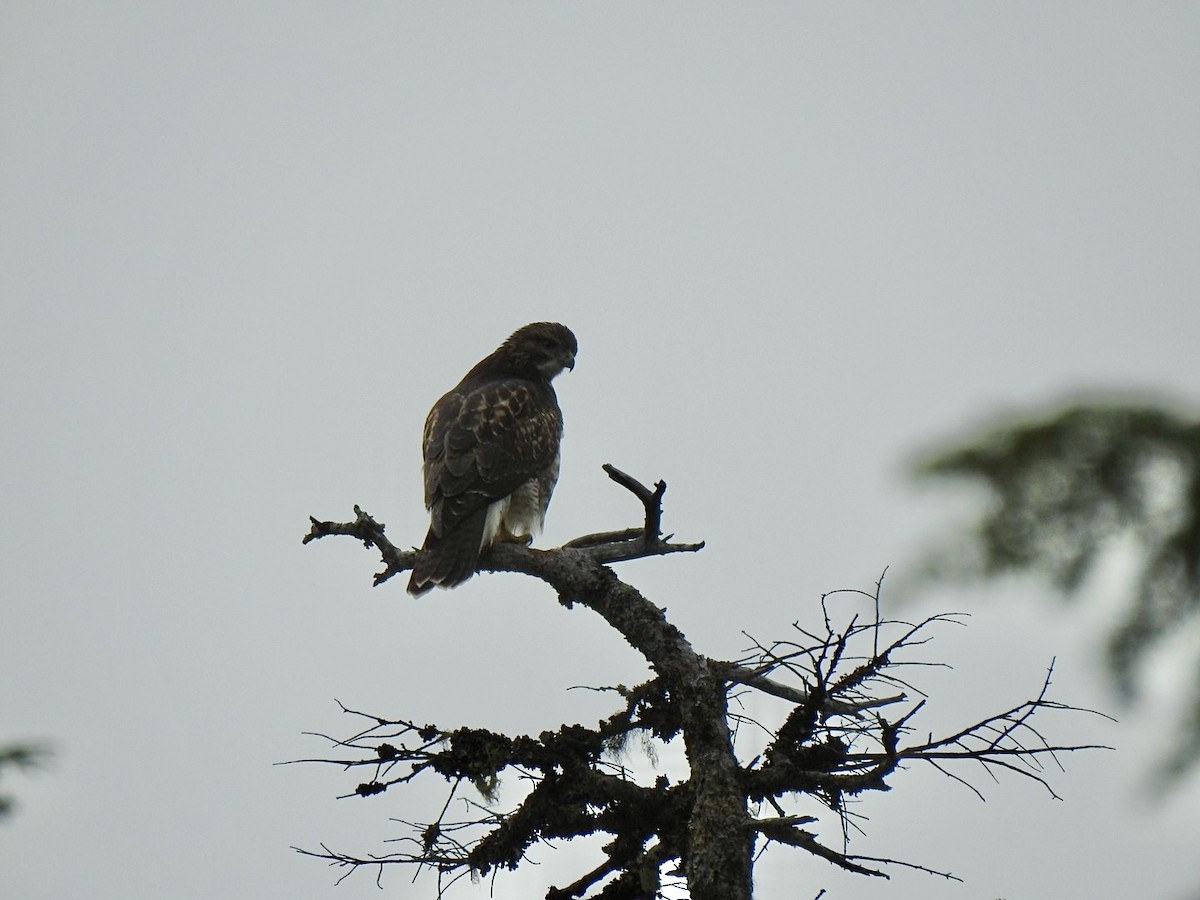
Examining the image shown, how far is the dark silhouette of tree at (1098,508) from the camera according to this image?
2.32 m

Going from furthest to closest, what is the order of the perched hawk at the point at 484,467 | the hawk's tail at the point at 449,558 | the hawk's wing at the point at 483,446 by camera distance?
the hawk's wing at the point at 483,446
the perched hawk at the point at 484,467
the hawk's tail at the point at 449,558

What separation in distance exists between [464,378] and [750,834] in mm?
5984

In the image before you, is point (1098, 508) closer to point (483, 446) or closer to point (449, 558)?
point (449, 558)

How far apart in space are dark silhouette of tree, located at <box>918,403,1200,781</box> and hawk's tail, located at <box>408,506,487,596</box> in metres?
4.64

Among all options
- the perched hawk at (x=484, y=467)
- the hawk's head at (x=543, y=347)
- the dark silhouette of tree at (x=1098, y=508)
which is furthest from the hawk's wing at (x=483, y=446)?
the dark silhouette of tree at (x=1098, y=508)

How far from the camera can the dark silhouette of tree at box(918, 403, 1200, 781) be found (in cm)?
232

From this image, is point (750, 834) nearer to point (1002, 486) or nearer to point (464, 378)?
point (1002, 486)

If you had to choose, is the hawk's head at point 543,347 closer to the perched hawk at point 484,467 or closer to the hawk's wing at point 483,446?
the perched hawk at point 484,467

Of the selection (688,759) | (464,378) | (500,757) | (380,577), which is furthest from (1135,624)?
(464,378)

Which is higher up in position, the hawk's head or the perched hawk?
the hawk's head

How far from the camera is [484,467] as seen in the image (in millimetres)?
7734

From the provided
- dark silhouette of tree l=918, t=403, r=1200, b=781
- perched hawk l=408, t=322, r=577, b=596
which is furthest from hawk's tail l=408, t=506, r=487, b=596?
dark silhouette of tree l=918, t=403, r=1200, b=781

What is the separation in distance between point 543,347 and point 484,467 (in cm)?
212

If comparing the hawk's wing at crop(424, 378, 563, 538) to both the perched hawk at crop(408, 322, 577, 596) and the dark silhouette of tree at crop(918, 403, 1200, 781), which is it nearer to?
the perched hawk at crop(408, 322, 577, 596)
